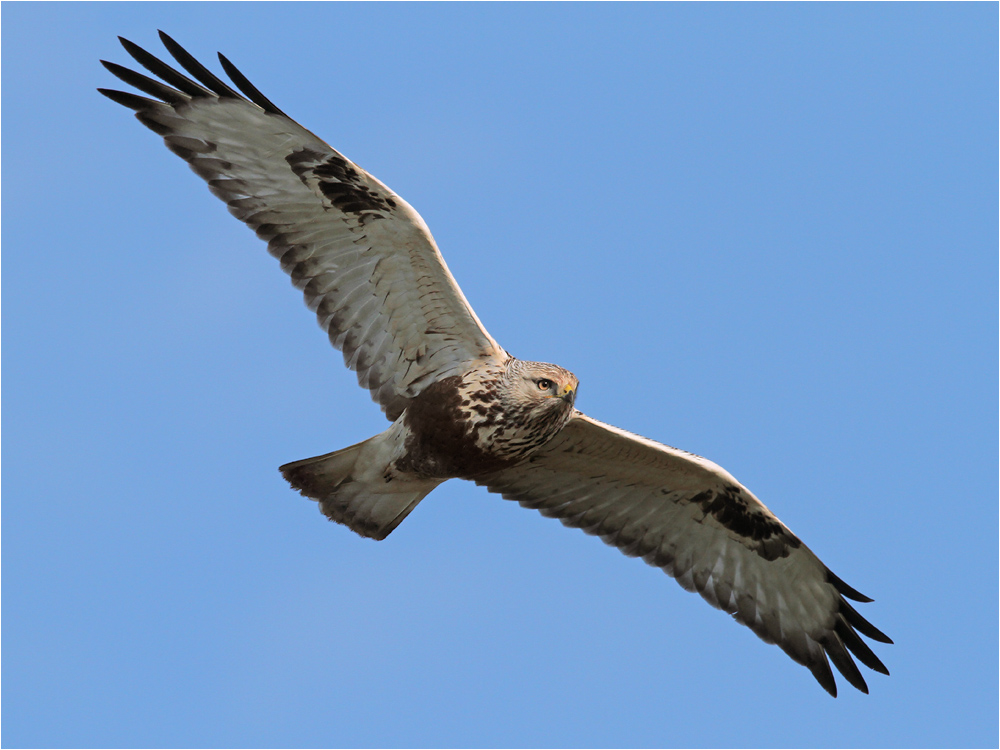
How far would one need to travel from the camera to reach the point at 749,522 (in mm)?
10258

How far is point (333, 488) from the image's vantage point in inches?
377

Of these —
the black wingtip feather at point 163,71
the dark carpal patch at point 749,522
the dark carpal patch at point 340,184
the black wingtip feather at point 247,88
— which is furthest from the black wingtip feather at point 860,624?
the black wingtip feather at point 163,71

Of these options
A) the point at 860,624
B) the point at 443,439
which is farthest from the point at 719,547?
the point at 443,439

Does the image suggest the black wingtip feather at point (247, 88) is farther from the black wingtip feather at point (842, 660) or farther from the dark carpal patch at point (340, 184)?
the black wingtip feather at point (842, 660)

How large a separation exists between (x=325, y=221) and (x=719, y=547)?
4.39m

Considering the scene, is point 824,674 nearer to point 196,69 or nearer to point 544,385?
point 544,385

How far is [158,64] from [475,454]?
3.78 m

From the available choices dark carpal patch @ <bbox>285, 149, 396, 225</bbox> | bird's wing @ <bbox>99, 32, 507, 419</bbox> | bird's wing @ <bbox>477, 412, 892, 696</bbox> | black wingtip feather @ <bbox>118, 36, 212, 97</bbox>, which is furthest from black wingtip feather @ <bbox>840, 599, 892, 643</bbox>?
black wingtip feather @ <bbox>118, 36, 212, 97</bbox>

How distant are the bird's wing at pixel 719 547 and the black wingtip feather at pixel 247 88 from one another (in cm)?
357

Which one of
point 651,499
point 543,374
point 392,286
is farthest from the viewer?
point 651,499

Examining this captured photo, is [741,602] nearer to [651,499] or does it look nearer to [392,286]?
[651,499]

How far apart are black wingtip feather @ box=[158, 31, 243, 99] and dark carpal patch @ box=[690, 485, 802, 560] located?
5.06m

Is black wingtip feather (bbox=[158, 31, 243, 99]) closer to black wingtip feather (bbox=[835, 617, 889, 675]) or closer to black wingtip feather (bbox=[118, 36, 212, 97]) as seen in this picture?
black wingtip feather (bbox=[118, 36, 212, 97])

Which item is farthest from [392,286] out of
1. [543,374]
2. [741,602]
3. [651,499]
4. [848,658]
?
[848,658]
